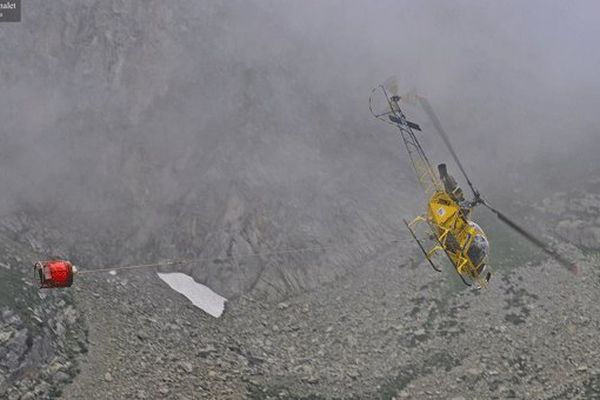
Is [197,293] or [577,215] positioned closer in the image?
[197,293]

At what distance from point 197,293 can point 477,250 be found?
18.3m

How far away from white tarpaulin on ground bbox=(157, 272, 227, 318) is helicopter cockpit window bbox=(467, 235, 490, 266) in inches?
632

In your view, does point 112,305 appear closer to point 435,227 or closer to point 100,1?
point 435,227

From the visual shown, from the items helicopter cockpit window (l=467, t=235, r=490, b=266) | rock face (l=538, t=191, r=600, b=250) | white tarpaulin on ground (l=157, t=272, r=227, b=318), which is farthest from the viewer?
rock face (l=538, t=191, r=600, b=250)

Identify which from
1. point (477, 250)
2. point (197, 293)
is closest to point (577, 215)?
point (477, 250)

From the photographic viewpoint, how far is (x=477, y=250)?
76.3 ft

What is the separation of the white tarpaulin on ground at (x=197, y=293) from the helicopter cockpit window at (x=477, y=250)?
1606cm

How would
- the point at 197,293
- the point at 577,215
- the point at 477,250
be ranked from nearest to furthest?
the point at 477,250 → the point at 197,293 → the point at 577,215

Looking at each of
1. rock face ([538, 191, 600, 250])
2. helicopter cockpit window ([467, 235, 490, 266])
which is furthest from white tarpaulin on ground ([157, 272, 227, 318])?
rock face ([538, 191, 600, 250])

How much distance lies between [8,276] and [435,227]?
2064cm

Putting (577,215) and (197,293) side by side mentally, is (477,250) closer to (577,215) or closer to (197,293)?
(197,293)

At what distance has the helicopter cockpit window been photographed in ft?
76.1

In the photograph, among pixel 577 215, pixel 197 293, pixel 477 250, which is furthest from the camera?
pixel 577 215

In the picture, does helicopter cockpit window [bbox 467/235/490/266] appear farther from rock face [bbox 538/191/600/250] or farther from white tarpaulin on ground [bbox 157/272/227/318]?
rock face [bbox 538/191/600/250]
